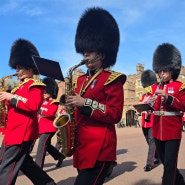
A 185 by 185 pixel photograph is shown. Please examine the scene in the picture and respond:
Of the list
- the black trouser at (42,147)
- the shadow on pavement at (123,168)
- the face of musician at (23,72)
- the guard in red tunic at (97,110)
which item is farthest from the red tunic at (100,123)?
the black trouser at (42,147)

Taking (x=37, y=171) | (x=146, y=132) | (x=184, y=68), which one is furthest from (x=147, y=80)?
(x=184, y=68)

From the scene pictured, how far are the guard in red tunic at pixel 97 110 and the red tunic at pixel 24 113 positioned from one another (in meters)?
0.96

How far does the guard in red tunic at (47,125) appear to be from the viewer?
6703mm

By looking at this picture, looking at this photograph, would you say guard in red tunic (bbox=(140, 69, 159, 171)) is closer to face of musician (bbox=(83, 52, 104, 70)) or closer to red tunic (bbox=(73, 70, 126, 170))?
face of musician (bbox=(83, 52, 104, 70))

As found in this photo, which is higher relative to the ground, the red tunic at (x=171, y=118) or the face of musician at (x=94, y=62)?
the face of musician at (x=94, y=62)

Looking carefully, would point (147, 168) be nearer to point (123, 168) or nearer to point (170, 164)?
point (123, 168)

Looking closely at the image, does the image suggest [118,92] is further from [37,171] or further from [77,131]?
[37,171]

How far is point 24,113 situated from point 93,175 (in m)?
1.68

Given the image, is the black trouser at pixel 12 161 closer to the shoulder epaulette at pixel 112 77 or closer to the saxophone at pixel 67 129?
the saxophone at pixel 67 129

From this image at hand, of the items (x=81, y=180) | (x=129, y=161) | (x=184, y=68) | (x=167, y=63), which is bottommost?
(x=129, y=161)

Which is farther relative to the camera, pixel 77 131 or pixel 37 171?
pixel 37 171

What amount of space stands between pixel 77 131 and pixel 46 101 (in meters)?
4.60

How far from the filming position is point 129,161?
320 inches

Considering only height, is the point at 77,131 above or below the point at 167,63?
below
